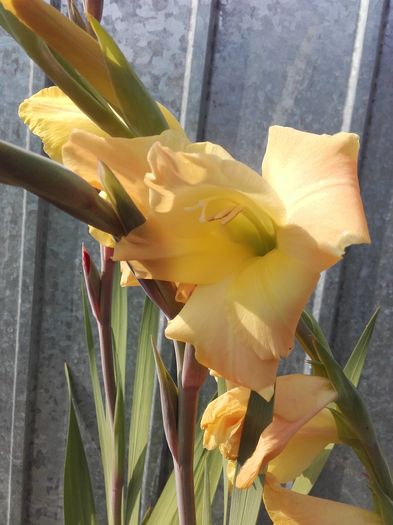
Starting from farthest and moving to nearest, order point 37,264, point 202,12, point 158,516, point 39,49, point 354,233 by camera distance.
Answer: point 37,264
point 202,12
point 158,516
point 39,49
point 354,233

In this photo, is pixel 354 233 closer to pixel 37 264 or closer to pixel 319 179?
pixel 319 179

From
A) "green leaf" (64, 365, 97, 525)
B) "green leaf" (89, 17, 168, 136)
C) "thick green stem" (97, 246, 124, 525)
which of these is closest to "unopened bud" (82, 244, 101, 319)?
"thick green stem" (97, 246, 124, 525)

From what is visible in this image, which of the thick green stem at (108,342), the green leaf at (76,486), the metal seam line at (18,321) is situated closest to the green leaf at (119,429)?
the thick green stem at (108,342)

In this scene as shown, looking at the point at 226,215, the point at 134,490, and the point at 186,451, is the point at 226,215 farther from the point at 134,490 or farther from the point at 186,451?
the point at 134,490

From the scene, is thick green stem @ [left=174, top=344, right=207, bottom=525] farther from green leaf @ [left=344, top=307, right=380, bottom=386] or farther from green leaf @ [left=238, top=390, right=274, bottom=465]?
green leaf @ [left=344, top=307, right=380, bottom=386]

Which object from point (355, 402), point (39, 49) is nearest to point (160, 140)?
point (39, 49)

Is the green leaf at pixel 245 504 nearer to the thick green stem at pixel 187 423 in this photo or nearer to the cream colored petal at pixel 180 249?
the thick green stem at pixel 187 423
